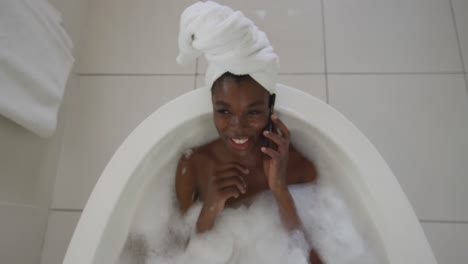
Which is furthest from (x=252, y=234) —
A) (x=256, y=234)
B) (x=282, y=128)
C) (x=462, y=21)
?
(x=462, y=21)

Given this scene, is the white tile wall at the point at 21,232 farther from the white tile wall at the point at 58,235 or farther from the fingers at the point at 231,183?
the fingers at the point at 231,183

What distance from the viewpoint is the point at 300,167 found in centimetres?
76

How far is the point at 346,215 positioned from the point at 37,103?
0.64 meters

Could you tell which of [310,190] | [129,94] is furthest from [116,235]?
Answer: [129,94]

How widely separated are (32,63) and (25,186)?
11.3 inches

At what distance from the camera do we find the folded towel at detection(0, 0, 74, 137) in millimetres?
658

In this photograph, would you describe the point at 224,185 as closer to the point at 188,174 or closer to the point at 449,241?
the point at 188,174

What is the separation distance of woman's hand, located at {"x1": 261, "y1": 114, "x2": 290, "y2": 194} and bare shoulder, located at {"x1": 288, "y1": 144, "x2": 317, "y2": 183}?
0.26ft

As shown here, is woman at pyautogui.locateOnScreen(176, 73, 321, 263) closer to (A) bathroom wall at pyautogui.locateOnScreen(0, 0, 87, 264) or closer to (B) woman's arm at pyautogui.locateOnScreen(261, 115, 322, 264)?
(B) woman's arm at pyautogui.locateOnScreen(261, 115, 322, 264)

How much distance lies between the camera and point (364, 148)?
604 mm

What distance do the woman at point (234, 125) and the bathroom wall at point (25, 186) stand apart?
35 cm

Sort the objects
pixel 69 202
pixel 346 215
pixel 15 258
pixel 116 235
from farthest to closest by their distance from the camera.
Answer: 1. pixel 69 202
2. pixel 15 258
3. pixel 346 215
4. pixel 116 235

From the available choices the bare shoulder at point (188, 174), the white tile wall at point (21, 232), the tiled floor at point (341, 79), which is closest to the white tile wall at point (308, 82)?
the tiled floor at point (341, 79)

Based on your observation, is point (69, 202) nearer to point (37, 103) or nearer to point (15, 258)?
point (15, 258)
